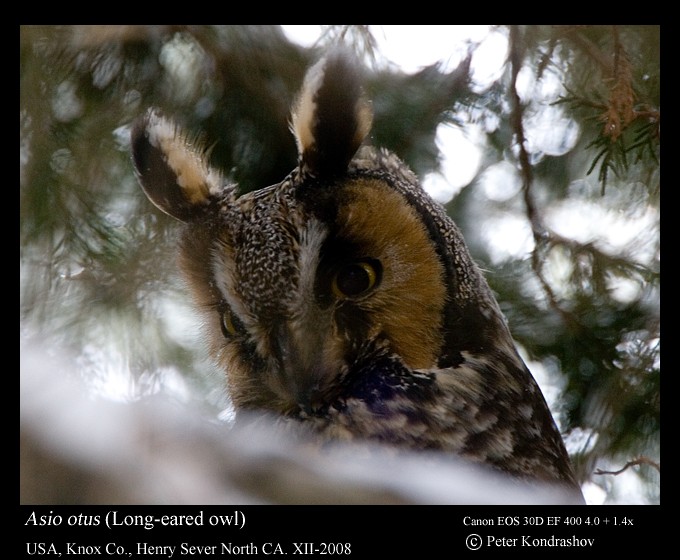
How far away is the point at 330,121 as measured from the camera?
1.43 meters

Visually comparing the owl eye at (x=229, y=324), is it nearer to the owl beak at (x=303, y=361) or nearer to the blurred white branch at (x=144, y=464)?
the owl beak at (x=303, y=361)

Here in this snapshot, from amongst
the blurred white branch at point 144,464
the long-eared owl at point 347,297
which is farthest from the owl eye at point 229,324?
the blurred white branch at point 144,464

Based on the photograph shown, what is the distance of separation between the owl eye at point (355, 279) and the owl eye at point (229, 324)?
0.24 metres

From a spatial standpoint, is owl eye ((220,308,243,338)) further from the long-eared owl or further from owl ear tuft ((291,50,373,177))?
owl ear tuft ((291,50,373,177))

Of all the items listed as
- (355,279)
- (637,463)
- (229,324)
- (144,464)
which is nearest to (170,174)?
(229,324)

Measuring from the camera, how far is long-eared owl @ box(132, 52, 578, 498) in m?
1.36

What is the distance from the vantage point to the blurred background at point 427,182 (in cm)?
152

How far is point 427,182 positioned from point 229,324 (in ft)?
2.03

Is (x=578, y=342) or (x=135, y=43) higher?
(x=135, y=43)

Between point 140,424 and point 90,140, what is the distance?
1066mm
